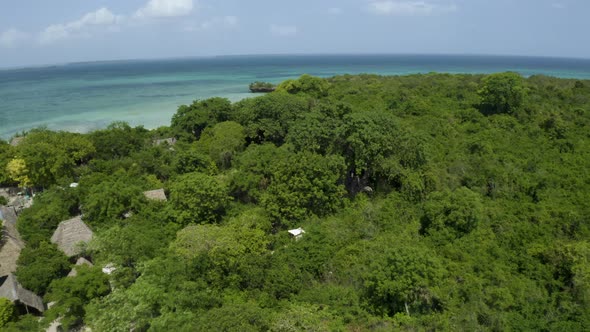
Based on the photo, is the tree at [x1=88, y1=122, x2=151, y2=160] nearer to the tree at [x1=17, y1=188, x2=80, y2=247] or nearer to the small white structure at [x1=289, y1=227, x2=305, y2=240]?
the tree at [x1=17, y1=188, x2=80, y2=247]

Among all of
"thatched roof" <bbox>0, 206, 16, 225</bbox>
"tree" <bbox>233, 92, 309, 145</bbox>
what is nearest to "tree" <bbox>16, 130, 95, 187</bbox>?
"thatched roof" <bbox>0, 206, 16, 225</bbox>

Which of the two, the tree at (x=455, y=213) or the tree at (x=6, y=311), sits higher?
the tree at (x=455, y=213)

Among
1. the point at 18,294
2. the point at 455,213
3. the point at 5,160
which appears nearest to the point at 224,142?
the point at 5,160

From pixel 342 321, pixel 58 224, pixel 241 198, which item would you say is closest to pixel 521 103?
pixel 241 198

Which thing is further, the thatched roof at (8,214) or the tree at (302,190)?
the thatched roof at (8,214)

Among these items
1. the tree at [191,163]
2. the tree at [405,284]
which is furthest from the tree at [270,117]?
the tree at [405,284]

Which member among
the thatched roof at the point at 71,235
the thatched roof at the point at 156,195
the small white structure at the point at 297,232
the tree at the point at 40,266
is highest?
the thatched roof at the point at 156,195

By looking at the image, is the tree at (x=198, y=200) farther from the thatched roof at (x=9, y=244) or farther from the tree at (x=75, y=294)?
the thatched roof at (x=9, y=244)
